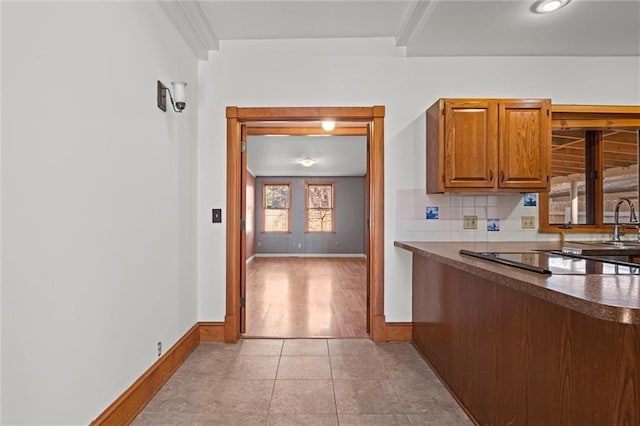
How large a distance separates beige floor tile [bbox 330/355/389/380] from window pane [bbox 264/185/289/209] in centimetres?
840

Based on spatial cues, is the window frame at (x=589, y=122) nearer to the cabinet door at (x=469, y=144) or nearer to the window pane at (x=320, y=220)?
the cabinet door at (x=469, y=144)

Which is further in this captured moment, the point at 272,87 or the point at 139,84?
the point at 272,87

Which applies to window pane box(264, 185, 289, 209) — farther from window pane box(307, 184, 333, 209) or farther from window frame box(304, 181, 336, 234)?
window pane box(307, 184, 333, 209)

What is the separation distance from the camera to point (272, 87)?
3.15 meters

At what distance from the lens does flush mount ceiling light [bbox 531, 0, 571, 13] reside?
2.32m

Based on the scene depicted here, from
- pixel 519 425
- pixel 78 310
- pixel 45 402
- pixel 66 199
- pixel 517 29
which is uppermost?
pixel 517 29

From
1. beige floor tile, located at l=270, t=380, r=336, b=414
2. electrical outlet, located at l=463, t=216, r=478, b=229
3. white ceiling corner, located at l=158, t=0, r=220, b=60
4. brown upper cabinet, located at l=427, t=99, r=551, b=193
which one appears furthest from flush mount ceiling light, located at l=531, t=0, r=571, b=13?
beige floor tile, located at l=270, t=380, r=336, b=414

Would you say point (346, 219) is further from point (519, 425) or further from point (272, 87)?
point (519, 425)

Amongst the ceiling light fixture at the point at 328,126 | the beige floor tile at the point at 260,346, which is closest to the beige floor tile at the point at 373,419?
the beige floor tile at the point at 260,346

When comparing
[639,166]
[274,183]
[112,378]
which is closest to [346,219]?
[274,183]

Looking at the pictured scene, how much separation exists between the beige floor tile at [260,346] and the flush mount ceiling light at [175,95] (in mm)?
1824

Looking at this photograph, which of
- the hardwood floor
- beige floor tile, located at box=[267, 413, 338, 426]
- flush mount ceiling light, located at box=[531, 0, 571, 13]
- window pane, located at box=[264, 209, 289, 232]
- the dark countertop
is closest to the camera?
the dark countertop

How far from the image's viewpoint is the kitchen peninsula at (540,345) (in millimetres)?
1061

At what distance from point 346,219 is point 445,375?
882cm
